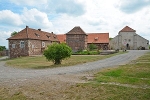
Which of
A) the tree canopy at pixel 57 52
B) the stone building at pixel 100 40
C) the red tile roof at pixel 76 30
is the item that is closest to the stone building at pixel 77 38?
the red tile roof at pixel 76 30

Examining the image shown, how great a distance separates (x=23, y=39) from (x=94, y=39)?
24266 millimetres

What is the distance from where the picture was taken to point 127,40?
57500 millimetres

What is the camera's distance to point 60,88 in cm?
751

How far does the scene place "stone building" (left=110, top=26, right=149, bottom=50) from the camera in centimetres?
5641

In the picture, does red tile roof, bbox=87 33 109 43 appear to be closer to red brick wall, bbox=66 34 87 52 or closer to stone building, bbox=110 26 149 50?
stone building, bbox=110 26 149 50

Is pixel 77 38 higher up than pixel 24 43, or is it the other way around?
pixel 77 38

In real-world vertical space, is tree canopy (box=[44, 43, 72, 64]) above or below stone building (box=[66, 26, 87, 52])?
below

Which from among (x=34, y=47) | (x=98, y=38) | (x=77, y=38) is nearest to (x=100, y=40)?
(x=98, y=38)

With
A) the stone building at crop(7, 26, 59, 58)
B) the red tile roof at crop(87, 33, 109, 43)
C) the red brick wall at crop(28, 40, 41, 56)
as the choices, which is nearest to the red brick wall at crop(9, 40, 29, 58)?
the stone building at crop(7, 26, 59, 58)

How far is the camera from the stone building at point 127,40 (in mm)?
56406

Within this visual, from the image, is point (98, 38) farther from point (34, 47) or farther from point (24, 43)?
point (24, 43)

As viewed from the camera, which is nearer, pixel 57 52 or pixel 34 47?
pixel 57 52

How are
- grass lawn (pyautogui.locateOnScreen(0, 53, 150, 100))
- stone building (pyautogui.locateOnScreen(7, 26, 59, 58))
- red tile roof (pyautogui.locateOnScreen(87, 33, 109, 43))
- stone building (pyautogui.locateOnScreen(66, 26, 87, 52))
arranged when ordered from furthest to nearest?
red tile roof (pyautogui.locateOnScreen(87, 33, 109, 43)) < stone building (pyautogui.locateOnScreen(66, 26, 87, 52)) < stone building (pyautogui.locateOnScreen(7, 26, 59, 58)) < grass lawn (pyautogui.locateOnScreen(0, 53, 150, 100))

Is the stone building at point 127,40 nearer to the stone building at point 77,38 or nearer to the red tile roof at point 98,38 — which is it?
the red tile roof at point 98,38
